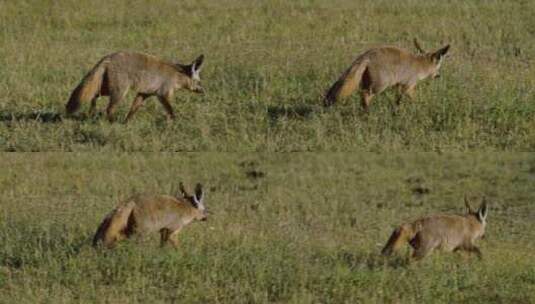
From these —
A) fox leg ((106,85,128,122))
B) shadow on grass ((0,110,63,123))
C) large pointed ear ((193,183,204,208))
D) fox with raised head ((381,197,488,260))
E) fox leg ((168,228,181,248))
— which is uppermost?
fox leg ((106,85,128,122))

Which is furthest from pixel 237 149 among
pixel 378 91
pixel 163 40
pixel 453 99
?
pixel 163 40

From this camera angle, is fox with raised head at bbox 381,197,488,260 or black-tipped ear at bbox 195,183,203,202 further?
black-tipped ear at bbox 195,183,203,202

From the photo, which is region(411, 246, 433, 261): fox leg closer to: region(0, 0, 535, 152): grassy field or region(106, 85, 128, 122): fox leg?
region(0, 0, 535, 152): grassy field

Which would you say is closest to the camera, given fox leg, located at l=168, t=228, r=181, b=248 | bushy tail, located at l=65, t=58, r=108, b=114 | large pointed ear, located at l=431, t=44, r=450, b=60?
fox leg, located at l=168, t=228, r=181, b=248

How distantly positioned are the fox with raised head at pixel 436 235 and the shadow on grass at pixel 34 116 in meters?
4.01

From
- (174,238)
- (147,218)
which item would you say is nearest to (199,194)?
(174,238)

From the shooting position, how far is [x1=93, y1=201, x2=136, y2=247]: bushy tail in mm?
11750

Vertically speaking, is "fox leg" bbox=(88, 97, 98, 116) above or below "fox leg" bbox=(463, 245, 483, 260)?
above

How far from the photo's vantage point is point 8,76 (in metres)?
16.1

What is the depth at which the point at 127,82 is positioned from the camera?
13617 millimetres

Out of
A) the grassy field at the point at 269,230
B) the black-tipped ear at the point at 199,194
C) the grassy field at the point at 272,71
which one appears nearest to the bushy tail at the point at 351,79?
the grassy field at the point at 272,71

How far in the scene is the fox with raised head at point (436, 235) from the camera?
39.6ft

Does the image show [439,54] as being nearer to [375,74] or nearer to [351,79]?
[375,74]

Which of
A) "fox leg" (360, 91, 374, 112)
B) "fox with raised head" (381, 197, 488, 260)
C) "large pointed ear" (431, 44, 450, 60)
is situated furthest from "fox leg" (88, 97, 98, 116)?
"large pointed ear" (431, 44, 450, 60)
